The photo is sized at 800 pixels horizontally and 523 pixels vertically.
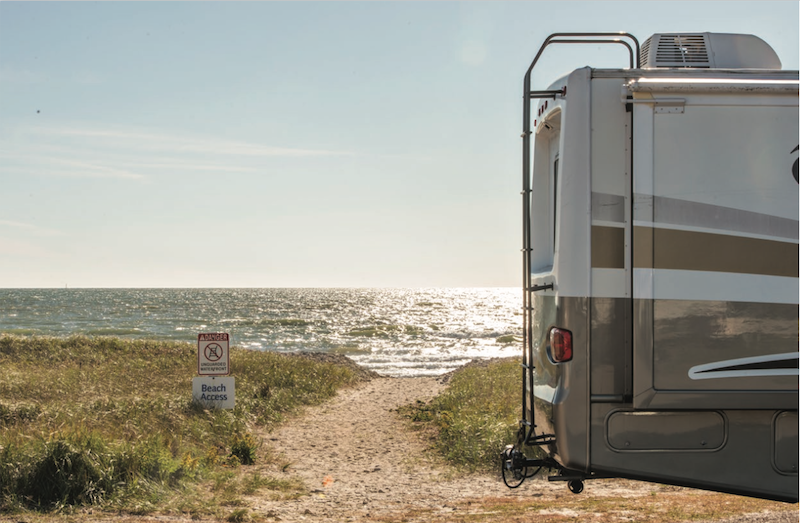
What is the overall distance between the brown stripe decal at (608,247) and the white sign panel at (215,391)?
8.14 metres

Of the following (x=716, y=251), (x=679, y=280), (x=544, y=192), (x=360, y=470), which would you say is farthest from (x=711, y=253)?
(x=360, y=470)

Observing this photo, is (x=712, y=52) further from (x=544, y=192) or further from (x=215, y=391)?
(x=215, y=391)

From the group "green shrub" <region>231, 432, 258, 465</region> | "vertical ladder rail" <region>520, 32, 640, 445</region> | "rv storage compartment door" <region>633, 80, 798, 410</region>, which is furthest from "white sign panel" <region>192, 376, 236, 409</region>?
"rv storage compartment door" <region>633, 80, 798, 410</region>

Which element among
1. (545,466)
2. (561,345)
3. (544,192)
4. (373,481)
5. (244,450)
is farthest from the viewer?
(244,450)

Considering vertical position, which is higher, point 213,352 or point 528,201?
point 528,201

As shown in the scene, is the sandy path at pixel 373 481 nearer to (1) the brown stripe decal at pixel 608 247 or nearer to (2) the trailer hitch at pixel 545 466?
(2) the trailer hitch at pixel 545 466

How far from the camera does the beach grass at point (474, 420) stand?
28.8 ft

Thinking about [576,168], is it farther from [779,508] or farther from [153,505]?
[153,505]

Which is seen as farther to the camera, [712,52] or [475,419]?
[475,419]

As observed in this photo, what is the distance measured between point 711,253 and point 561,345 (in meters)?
1.12

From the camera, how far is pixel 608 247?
434 cm

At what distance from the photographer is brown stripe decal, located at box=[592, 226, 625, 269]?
4.33 metres

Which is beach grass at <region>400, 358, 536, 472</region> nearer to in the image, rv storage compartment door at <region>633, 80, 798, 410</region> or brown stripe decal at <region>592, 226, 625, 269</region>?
rv storage compartment door at <region>633, 80, 798, 410</region>

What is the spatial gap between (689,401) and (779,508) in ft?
9.32
